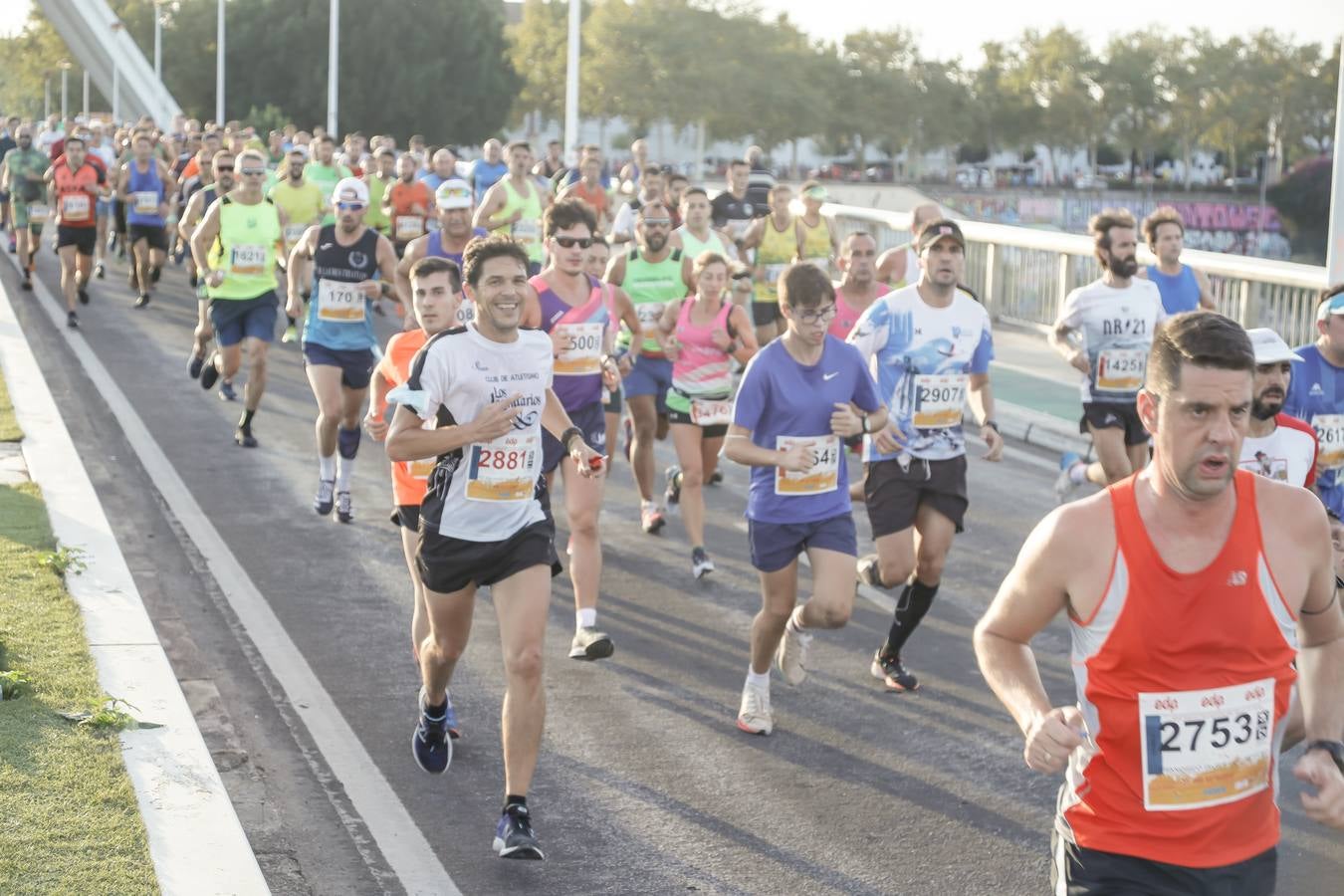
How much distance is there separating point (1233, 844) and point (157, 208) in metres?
20.6

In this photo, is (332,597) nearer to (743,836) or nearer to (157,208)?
(743,836)

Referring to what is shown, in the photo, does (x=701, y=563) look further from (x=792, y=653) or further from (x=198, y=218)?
(x=198, y=218)

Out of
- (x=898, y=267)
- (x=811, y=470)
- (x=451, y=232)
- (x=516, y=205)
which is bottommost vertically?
(x=811, y=470)

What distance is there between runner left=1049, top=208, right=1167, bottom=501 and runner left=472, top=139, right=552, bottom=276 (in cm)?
805

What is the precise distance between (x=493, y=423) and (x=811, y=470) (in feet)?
5.35

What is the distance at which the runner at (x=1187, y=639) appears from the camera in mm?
3754

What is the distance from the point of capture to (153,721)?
6953mm

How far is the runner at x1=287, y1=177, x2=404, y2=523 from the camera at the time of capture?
1205 centimetres

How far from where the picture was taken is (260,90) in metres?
84.4

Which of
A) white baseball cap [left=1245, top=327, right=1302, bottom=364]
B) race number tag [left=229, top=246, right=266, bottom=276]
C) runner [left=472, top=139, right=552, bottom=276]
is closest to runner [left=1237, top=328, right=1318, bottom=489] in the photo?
white baseball cap [left=1245, top=327, right=1302, bottom=364]

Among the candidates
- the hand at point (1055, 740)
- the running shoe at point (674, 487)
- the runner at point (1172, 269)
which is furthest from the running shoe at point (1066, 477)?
the hand at point (1055, 740)

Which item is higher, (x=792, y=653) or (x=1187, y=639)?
(x=1187, y=639)

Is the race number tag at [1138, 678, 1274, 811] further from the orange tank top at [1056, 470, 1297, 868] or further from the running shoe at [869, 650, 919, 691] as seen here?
the running shoe at [869, 650, 919, 691]

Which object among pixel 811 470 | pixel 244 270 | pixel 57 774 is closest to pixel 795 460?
pixel 811 470
